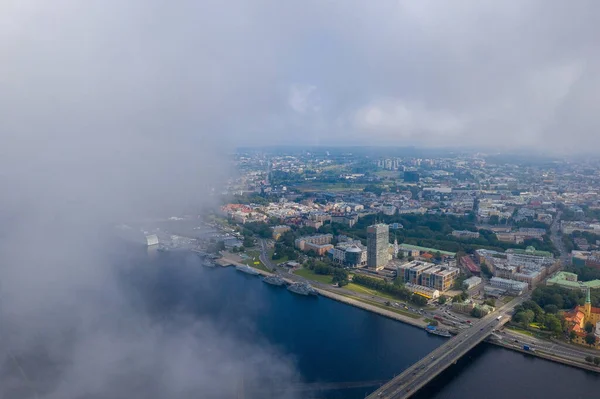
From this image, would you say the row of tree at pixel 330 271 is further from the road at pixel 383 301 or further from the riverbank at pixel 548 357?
the riverbank at pixel 548 357

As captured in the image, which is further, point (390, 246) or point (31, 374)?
point (390, 246)

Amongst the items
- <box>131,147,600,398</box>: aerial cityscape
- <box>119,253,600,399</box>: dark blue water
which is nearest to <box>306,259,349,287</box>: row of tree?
<box>131,147,600,398</box>: aerial cityscape

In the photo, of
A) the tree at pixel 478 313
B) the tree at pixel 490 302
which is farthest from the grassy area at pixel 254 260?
the tree at pixel 490 302

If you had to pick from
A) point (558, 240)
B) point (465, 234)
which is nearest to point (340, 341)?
point (465, 234)

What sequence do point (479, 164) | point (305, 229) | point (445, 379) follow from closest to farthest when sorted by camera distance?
1. point (445, 379)
2. point (305, 229)
3. point (479, 164)

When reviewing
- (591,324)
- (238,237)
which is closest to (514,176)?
(238,237)

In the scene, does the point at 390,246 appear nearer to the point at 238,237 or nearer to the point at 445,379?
the point at 238,237

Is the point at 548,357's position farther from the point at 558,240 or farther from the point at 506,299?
the point at 558,240
